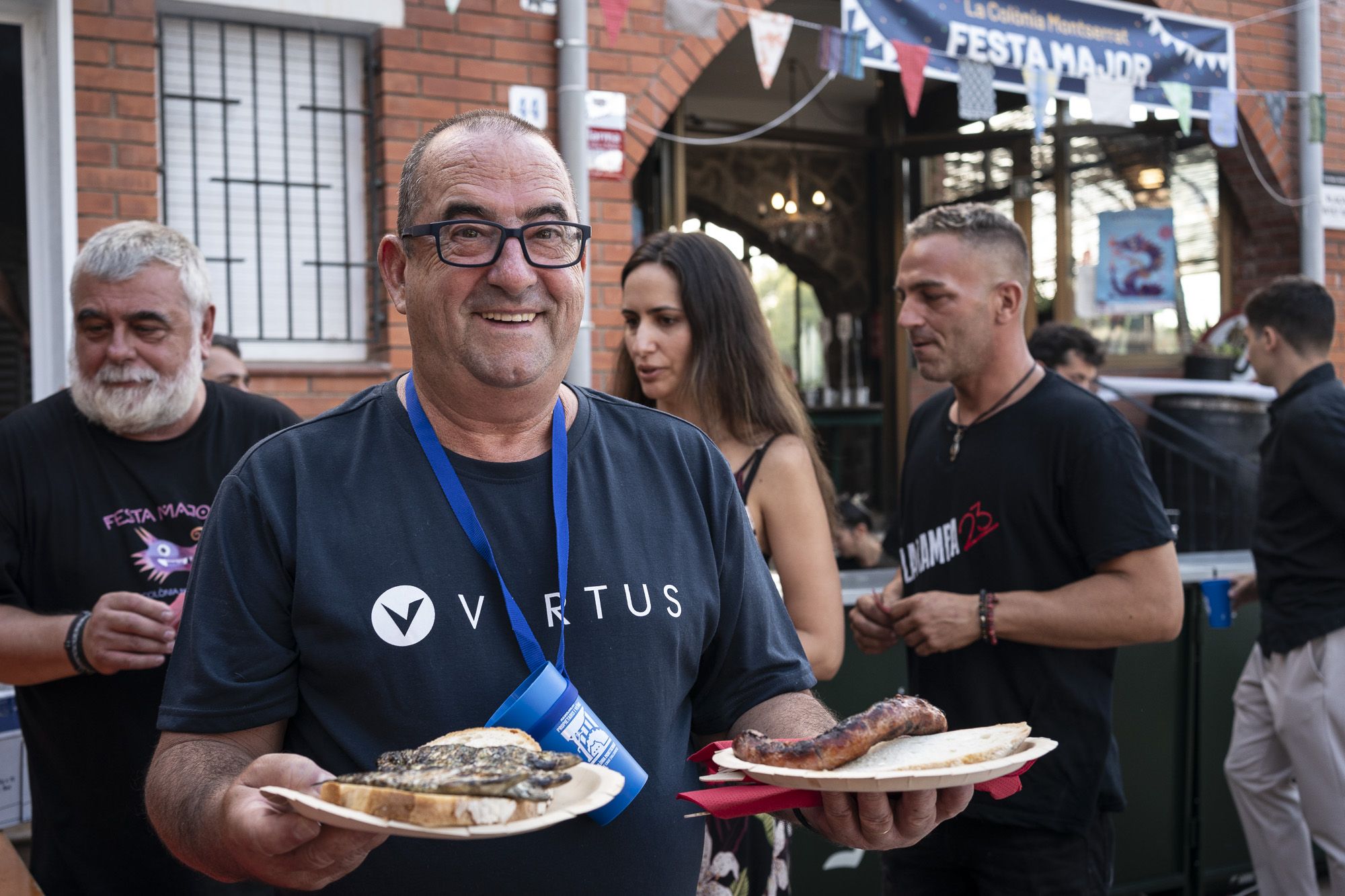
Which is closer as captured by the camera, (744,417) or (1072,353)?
(744,417)

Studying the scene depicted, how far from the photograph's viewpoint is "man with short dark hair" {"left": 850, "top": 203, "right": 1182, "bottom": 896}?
2816 millimetres

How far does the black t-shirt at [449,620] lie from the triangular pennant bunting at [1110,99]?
6.13m

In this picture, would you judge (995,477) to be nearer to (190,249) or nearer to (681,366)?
(681,366)

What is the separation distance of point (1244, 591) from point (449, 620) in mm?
3857

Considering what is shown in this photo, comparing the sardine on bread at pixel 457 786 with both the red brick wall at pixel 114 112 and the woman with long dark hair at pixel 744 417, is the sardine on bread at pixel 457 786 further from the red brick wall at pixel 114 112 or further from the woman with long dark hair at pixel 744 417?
the red brick wall at pixel 114 112

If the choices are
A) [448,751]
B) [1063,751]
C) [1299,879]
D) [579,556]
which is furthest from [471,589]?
[1299,879]

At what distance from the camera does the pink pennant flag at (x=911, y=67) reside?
21.2ft

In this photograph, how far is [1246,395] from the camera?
818 cm

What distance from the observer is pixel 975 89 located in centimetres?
679

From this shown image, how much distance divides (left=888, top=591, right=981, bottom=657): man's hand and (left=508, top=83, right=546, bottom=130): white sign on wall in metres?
3.63

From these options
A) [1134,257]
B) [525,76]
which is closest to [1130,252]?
[1134,257]

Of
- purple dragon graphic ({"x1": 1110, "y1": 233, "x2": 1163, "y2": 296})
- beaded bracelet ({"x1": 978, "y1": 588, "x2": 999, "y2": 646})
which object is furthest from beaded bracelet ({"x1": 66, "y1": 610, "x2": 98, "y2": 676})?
purple dragon graphic ({"x1": 1110, "y1": 233, "x2": 1163, "y2": 296})

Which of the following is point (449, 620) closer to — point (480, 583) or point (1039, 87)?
point (480, 583)

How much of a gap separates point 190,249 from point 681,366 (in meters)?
1.25
